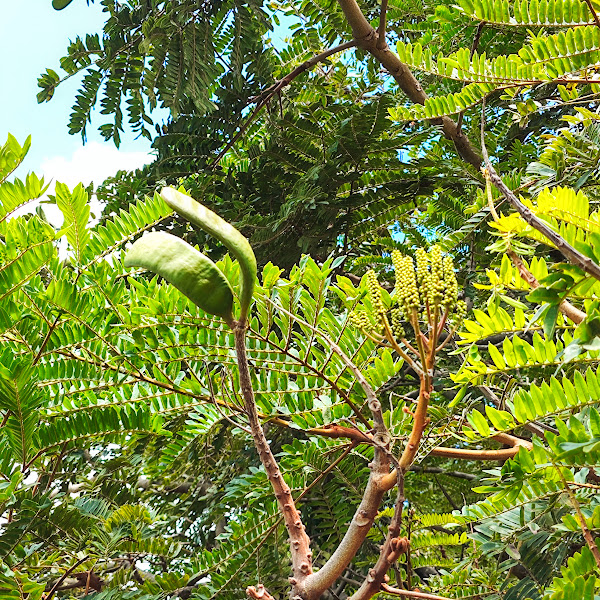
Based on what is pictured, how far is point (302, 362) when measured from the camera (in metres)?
1.06

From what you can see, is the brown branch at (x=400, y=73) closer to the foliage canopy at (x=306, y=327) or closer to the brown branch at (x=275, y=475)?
the foliage canopy at (x=306, y=327)

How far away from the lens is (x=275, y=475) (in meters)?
0.68

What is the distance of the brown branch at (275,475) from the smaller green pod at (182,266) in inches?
1.6

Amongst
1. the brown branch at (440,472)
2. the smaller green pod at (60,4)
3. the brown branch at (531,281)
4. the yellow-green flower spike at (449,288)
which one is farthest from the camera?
the brown branch at (440,472)

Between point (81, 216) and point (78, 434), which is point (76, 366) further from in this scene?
point (81, 216)

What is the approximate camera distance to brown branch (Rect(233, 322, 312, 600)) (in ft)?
2.06

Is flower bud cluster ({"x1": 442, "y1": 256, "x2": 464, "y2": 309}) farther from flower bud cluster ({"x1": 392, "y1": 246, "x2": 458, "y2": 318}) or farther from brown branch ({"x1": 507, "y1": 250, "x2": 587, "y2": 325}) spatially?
brown branch ({"x1": 507, "y1": 250, "x2": 587, "y2": 325})

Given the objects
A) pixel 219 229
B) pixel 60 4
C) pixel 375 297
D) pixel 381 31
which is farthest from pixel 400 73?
pixel 219 229

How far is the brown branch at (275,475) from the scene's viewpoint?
629mm

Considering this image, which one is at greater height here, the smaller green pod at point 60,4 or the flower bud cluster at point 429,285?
the smaller green pod at point 60,4

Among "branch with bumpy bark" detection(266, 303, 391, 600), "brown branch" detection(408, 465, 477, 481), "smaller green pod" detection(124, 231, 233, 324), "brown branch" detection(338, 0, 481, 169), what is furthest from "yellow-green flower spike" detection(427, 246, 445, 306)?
"brown branch" detection(408, 465, 477, 481)

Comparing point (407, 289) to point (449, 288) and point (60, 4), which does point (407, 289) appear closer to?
point (449, 288)

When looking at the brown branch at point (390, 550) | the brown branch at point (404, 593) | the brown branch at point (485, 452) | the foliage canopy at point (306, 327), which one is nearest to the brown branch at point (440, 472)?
the foliage canopy at point (306, 327)

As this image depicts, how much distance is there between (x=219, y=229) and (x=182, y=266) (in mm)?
52
